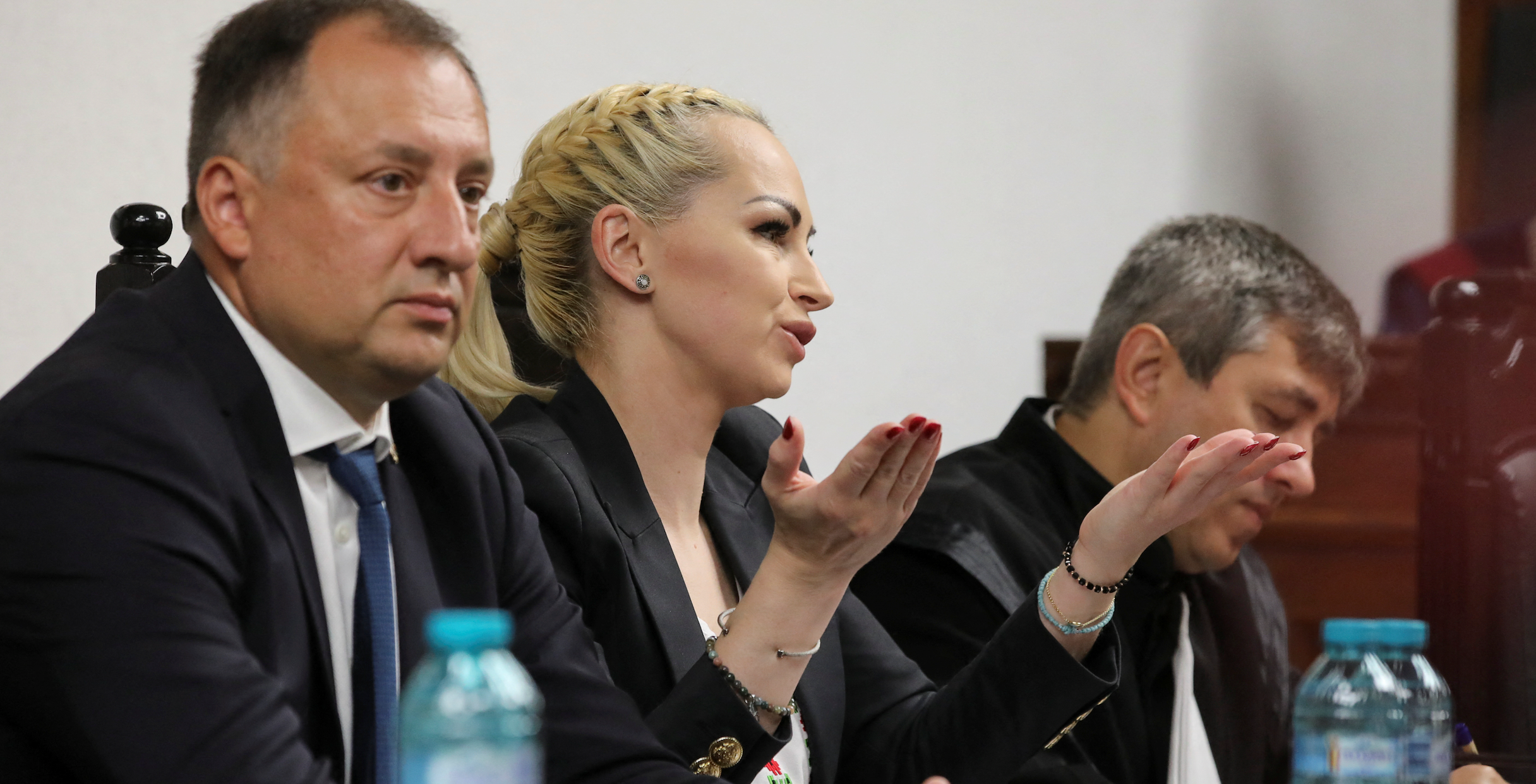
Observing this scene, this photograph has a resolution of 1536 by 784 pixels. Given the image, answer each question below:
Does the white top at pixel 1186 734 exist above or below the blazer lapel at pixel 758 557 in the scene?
below

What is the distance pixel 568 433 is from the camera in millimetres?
1521

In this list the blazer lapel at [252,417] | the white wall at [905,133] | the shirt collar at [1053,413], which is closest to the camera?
the blazer lapel at [252,417]

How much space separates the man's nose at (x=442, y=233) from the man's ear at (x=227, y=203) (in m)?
0.11

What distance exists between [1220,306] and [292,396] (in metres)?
1.34

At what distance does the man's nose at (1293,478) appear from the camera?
198 centimetres

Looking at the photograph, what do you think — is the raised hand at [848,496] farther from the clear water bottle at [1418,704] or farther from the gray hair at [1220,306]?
the gray hair at [1220,306]

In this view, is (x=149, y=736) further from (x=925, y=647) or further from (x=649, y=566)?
(x=925, y=647)

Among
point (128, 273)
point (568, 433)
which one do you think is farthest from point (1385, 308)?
point (128, 273)

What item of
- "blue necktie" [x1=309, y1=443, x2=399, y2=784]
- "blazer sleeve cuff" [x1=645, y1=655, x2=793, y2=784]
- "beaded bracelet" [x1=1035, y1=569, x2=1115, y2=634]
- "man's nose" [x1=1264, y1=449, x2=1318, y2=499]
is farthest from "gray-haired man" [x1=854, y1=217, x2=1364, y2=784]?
"blue necktie" [x1=309, y1=443, x2=399, y2=784]

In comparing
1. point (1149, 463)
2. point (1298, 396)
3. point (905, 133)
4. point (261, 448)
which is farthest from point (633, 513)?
point (905, 133)

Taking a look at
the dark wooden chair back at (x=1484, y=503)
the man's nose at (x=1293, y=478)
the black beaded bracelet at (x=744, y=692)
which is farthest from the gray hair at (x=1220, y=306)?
the black beaded bracelet at (x=744, y=692)

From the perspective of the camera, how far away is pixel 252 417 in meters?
0.98

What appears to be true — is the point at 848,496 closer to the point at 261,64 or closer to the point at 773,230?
the point at 773,230

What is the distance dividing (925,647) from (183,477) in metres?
1.11
